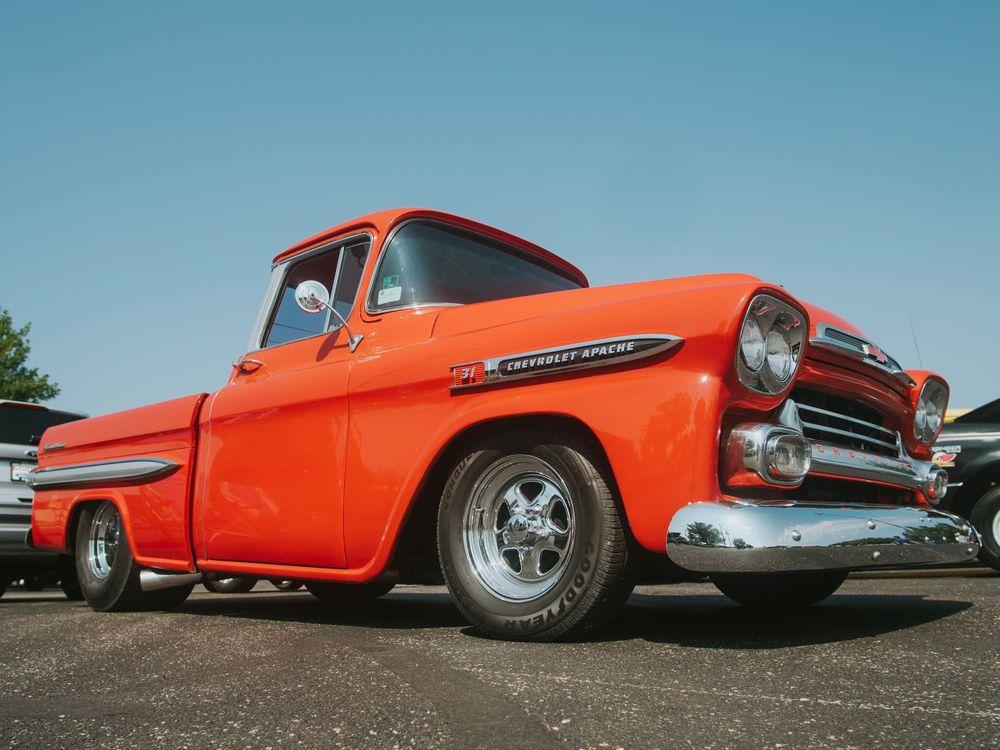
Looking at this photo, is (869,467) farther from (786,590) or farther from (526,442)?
(526,442)

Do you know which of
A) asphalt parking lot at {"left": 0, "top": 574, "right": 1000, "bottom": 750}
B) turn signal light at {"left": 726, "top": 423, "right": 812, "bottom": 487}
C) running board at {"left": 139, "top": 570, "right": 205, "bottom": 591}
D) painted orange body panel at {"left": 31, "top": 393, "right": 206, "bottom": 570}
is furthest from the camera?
running board at {"left": 139, "top": 570, "right": 205, "bottom": 591}

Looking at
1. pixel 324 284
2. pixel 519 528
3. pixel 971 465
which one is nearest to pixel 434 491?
pixel 519 528

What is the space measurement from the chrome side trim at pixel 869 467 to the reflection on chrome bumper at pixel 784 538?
15 centimetres

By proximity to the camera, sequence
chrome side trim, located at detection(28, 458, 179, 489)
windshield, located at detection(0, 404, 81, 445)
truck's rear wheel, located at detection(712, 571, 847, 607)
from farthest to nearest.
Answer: windshield, located at detection(0, 404, 81, 445) → chrome side trim, located at detection(28, 458, 179, 489) → truck's rear wheel, located at detection(712, 571, 847, 607)

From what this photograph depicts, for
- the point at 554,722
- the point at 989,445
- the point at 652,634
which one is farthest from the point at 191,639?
the point at 989,445

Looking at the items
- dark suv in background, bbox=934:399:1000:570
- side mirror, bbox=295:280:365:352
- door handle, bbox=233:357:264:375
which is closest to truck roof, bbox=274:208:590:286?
side mirror, bbox=295:280:365:352

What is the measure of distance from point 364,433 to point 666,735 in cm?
199

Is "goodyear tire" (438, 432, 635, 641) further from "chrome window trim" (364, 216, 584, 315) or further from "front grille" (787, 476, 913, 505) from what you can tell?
"chrome window trim" (364, 216, 584, 315)

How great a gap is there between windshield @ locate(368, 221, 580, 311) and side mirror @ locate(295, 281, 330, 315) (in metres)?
0.22

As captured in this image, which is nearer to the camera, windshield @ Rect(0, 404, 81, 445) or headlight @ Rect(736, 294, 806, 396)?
headlight @ Rect(736, 294, 806, 396)

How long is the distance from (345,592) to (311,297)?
2.14m

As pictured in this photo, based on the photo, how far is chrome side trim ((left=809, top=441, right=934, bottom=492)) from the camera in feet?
9.41

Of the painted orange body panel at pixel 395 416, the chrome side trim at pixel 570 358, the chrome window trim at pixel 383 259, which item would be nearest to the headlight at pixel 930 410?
the painted orange body panel at pixel 395 416

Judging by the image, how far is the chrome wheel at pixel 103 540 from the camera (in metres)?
5.07
